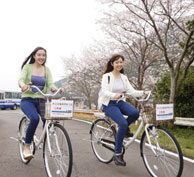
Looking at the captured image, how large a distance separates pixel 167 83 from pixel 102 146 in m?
9.49

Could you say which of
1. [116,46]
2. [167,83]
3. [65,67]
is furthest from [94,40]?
[65,67]

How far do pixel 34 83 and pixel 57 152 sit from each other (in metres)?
1.23

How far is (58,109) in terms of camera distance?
2793 mm

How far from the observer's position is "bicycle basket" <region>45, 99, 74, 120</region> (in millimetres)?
2770

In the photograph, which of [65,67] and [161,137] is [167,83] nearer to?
[161,137]

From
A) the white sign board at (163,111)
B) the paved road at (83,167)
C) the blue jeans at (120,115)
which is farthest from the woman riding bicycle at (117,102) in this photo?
the white sign board at (163,111)

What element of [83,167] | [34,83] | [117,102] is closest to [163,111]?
[117,102]

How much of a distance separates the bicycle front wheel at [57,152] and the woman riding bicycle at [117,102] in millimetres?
912

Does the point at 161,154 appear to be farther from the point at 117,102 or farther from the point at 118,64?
the point at 118,64

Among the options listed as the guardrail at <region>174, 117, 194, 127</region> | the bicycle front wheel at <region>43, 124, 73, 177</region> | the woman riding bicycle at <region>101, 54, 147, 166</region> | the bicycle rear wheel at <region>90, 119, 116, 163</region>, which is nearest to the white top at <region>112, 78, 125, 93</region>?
the woman riding bicycle at <region>101, 54, 147, 166</region>

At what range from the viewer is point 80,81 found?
32.7 metres

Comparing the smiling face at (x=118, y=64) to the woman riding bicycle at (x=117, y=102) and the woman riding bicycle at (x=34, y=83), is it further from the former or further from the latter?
the woman riding bicycle at (x=34, y=83)

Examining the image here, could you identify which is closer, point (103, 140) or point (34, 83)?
point (34, 83)

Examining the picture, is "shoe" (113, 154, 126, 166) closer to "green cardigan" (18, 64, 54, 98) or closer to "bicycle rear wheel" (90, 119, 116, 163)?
"bicycle rear wheel" (90, 119, 116, 163)
